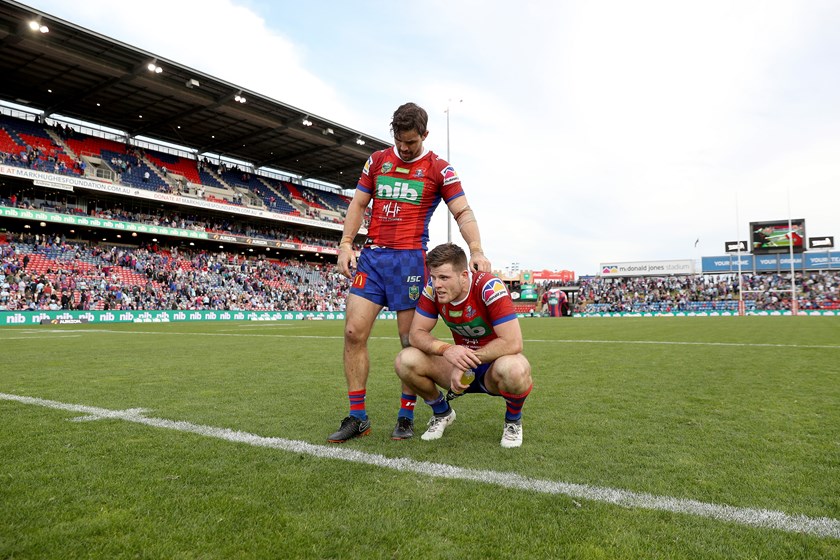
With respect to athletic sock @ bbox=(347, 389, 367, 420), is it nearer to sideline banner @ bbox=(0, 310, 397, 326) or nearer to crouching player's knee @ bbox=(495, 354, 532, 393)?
crouching player's knee @ bbox=(495, 354, 532, 393)

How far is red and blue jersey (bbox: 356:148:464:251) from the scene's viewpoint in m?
3.80

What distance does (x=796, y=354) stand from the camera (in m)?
8.38

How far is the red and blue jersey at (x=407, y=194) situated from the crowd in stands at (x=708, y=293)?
43.6 metres

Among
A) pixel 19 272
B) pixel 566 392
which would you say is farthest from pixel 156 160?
pixel 566 392

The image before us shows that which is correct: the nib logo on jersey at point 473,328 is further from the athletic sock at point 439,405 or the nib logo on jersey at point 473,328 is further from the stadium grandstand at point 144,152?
the stadium grandstand at point 144,152

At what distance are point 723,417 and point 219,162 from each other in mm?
45064

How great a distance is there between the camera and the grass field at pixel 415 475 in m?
1.83

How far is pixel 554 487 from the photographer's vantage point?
7.80 ft

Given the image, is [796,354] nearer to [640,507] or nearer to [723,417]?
[723,417]

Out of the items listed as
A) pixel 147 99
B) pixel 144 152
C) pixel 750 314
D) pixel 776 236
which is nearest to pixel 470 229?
pixel 147 99

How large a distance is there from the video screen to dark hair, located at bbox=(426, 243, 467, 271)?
4900 cm

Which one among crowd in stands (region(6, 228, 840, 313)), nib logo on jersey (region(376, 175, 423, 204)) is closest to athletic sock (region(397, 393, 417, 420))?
nib logo on jersey (region(376, 175, 423, 204))

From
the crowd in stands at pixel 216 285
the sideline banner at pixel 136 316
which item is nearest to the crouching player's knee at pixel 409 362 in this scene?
the sideline banner at pixel 136 316

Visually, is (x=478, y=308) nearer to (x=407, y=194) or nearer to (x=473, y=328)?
(x=473, y=328)
